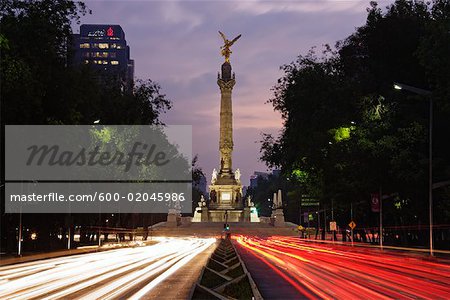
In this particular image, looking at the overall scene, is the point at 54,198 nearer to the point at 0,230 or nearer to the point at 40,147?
the point at 0,230

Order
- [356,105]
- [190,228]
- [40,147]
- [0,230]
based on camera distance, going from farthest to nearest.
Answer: [190,228]
[356,105]
[0,230]
[40,147]

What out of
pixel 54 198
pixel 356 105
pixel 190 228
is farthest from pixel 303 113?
pixel 190 228

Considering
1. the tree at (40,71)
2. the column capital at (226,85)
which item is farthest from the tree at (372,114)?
the column capital at (226,85)

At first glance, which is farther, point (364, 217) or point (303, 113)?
point (364, 217)

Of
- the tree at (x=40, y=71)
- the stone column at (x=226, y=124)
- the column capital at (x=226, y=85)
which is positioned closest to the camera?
the tree at (x=40, y=71)

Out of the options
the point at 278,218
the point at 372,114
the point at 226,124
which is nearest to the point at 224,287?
the point at 372,114

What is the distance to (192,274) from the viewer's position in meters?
26.1

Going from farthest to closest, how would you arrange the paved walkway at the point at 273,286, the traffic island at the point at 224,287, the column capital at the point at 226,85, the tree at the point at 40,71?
the column capital at the point at 226,85
the tree at the point at 40,71
the paved walkway at the point at 273,286
the traffic island at the point at 224,287

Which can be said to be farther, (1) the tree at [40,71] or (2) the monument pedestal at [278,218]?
(2) the monument pedestal at [278,218]

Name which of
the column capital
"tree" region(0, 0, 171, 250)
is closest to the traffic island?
"tree" region(0, 0, 171, 250)

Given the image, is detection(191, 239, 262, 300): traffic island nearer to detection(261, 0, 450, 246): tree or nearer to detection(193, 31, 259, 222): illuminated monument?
detection(261, 0, 450, 246): tree

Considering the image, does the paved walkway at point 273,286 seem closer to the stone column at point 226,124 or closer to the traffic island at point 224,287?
the traffic island at point 224,287

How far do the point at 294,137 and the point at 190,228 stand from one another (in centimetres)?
5328

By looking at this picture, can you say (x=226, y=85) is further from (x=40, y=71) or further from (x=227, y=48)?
(x=40, y=71)
